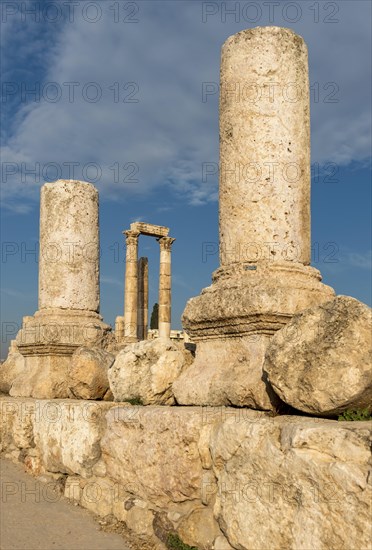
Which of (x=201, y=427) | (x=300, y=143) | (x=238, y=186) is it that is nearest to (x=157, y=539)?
(x=201, y=427)

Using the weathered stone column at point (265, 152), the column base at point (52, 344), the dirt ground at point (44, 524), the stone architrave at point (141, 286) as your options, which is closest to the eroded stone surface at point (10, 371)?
the column base at point (52, 344)

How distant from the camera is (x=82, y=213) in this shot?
8.16 metres

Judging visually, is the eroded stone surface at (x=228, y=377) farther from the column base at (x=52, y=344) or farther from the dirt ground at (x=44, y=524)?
the column base at (x=52, y=344)

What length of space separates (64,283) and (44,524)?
12.4ft

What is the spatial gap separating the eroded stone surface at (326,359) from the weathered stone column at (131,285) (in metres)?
21.6

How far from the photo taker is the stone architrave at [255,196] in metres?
4.86

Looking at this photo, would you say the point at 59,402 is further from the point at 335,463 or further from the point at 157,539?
the point at 335,463

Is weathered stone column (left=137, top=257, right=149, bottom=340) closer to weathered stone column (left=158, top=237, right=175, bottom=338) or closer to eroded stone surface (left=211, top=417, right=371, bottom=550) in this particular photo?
weathered stone column (left=158, top=237, right=175, bottom=338)

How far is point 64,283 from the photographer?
8055mm

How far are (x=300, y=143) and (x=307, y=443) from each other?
9.21ft

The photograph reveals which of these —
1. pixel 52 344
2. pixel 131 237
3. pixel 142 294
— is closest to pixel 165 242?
pixel 131 237

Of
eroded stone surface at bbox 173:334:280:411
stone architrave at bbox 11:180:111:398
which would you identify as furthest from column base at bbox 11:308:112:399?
eroded stone surface at bbox 173:334:280:411

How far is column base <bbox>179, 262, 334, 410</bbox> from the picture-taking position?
14.8 feet

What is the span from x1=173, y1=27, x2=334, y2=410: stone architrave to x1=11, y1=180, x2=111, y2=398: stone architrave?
3.07m
